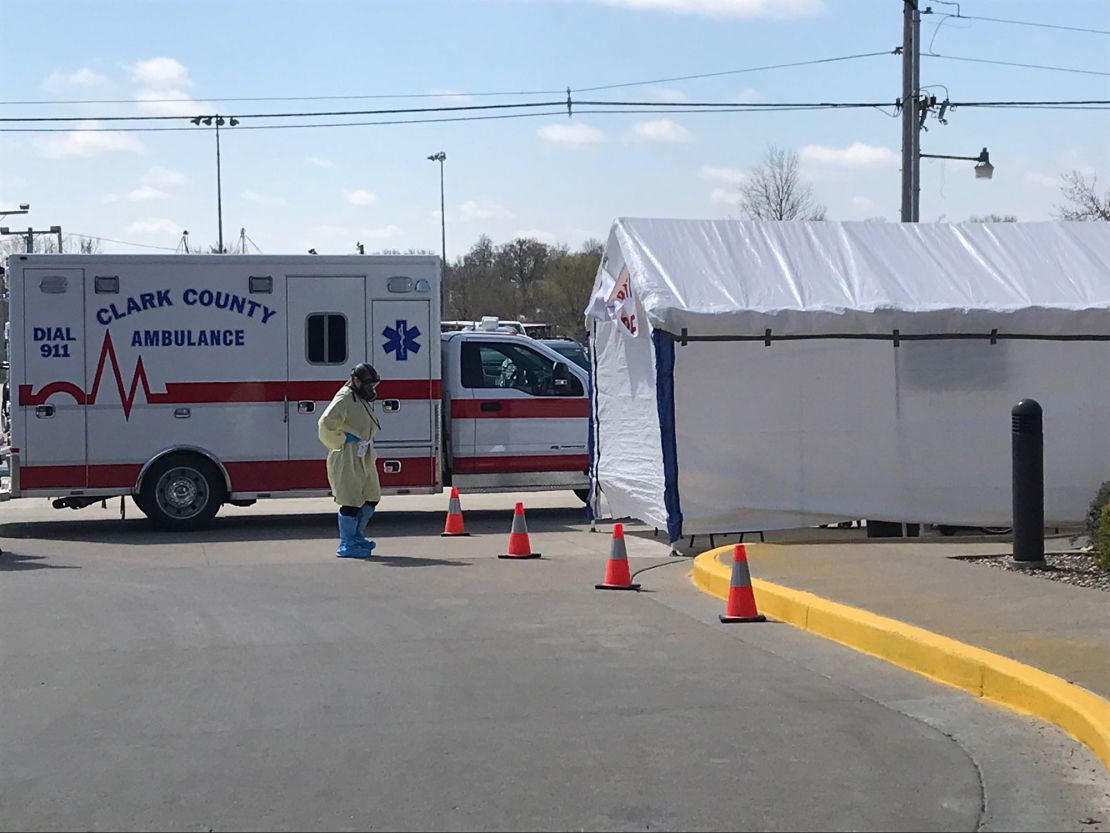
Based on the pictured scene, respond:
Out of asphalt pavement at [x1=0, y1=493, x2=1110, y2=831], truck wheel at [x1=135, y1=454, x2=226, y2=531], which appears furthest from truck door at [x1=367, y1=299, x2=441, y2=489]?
asphalt pavement at [x1=0, y1=493, x2=1110, y2=831]

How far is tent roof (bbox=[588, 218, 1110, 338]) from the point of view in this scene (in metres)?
13.4

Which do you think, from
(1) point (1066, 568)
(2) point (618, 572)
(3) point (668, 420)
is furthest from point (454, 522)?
(1) point (1066, 568)

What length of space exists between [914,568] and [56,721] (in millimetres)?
6667

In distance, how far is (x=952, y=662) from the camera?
7.80 metres

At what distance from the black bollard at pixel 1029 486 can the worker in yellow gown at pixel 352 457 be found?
6115mm

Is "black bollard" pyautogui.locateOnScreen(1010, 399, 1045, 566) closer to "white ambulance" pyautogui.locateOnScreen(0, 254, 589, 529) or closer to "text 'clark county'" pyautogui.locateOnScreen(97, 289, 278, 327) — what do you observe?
"white ambulance" pyautogui.locateOnScreen(0, 254, 589, 529)

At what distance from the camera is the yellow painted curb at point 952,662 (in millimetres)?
6609

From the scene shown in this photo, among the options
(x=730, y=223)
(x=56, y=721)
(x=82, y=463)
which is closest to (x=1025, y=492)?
(x=730, y=223)

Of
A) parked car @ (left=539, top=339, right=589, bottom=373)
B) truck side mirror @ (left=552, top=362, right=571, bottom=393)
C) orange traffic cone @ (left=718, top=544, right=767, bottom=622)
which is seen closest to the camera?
orange traffic cone @ (left=718, top=544, right=767, bottom=622)

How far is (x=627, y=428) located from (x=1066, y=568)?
512 cm

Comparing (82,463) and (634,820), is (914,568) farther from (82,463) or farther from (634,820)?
(82,463)

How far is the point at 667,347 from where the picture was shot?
43.7ft

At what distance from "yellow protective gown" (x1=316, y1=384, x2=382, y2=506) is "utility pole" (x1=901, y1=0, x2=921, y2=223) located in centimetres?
1190

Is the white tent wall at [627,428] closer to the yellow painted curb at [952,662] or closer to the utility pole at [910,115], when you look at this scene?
the yellow painted curb at [952,662]
